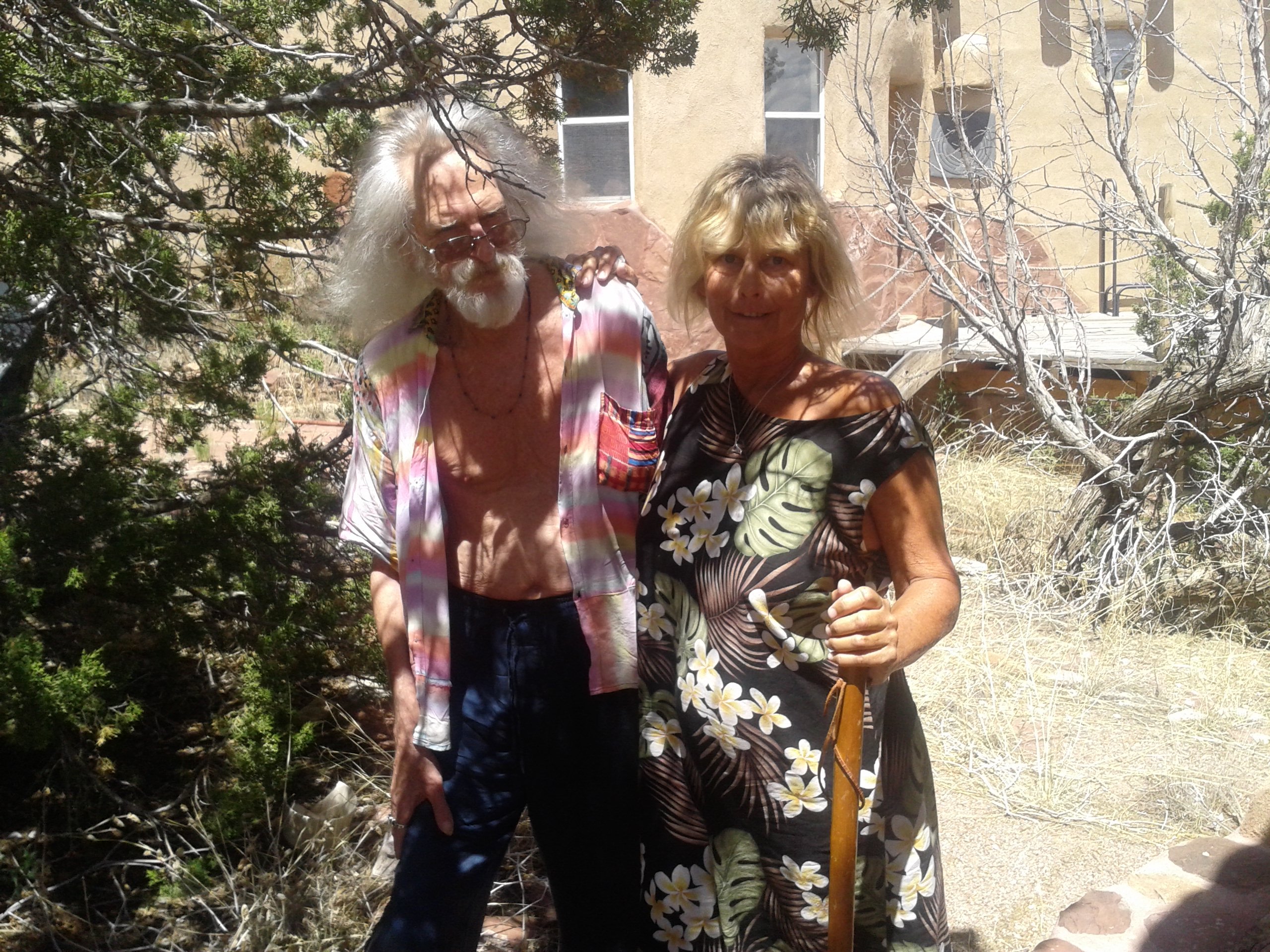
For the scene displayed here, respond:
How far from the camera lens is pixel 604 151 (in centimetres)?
988

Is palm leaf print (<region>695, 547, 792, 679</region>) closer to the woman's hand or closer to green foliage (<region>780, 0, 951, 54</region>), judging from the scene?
the woman's hand

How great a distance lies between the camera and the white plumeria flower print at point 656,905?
184cm

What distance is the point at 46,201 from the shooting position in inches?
101

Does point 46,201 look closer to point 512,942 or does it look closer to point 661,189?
point 512,942

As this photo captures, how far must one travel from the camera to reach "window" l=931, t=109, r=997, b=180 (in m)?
5.37

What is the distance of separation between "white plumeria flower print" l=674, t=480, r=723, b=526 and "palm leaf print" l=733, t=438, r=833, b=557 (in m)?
0.05

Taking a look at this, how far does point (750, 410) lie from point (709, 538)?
21cm

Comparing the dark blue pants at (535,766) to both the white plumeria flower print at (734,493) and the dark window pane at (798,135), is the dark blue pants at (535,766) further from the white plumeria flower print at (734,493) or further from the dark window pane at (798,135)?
the dark window pane at (798,135)

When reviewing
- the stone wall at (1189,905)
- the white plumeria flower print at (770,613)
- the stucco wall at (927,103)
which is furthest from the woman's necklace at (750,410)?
the stucco wall at (927,103)

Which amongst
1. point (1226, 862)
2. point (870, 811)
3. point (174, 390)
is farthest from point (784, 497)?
point (174, 390)

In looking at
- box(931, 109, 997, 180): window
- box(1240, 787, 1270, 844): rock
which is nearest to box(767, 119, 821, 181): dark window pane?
box(931, 109, 997, 180): window

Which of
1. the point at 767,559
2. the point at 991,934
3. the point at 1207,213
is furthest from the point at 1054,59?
the point at 767,559

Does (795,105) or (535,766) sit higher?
(795,105)

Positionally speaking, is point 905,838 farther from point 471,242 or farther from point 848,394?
point 471,242
